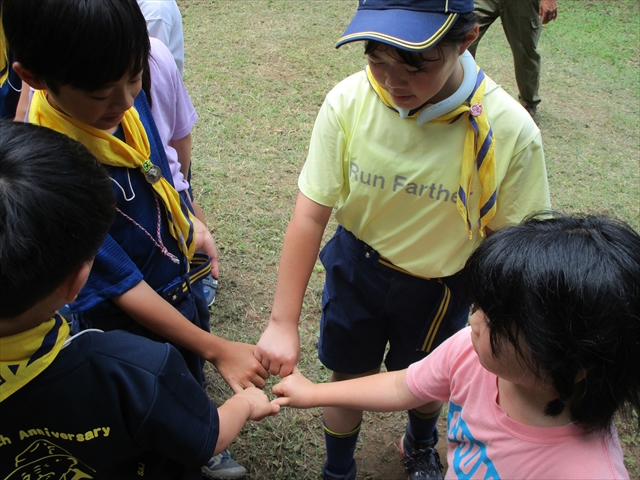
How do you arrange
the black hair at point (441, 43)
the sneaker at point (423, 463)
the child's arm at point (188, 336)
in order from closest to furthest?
the black hair at point (441, 43) → the child's arm at point (188, 336) → the sneaker at point (423, 463)

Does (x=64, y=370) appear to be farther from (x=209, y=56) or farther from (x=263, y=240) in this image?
(x=209, y=56)

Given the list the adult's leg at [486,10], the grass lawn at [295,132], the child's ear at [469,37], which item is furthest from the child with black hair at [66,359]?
the adult's leg at [486,10]

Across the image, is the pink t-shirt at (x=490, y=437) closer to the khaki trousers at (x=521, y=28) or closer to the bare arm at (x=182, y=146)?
the bare arm at (x=182, y=146)

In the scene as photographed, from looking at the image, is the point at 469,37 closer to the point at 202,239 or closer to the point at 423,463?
the point at 202,239

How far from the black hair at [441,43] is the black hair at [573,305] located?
487 mm

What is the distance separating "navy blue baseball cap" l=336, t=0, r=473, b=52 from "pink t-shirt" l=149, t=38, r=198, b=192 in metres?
0.63

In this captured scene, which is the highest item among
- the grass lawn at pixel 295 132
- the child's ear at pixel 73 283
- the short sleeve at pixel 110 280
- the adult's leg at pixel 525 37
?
the child's ear at pixel 73 283

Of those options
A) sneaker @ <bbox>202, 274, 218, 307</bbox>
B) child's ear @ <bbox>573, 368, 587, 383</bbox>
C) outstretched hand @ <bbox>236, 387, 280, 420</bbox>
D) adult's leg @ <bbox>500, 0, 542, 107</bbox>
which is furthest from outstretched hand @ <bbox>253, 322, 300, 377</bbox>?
adult's leg @ <bbox>500, 0, 542, 107</bbox>

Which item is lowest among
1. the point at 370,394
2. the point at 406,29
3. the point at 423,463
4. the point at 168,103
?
the point at 423,463

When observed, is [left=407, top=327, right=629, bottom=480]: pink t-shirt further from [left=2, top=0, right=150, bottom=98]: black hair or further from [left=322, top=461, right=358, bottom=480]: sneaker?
[left=2, top=0, right=150, bottom=98]: black hair

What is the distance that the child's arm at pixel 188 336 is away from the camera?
146cm

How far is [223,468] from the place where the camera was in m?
2.14

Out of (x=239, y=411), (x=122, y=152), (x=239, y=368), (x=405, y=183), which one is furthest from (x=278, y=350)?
(x=122, y=152)

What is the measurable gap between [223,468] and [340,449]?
446mm
